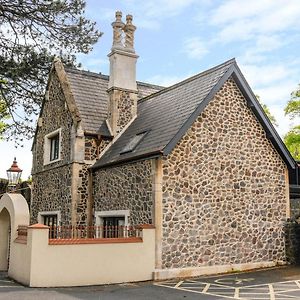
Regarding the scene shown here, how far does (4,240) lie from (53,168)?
3994 mm

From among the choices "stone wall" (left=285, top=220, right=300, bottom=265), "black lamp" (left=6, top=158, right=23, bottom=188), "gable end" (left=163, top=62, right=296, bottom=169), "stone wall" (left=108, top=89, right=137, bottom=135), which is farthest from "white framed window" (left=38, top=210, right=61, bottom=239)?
"stone wall" (left=285, top=220, right=300, bottom=265)

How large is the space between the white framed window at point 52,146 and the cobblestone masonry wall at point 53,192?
2.10ft

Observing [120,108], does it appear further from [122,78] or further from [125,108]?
[122,78]

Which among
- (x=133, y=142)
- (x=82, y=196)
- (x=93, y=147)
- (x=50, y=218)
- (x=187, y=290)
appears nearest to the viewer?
(x=187, y=290)

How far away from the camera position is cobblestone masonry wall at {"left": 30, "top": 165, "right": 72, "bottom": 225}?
17.1 metres

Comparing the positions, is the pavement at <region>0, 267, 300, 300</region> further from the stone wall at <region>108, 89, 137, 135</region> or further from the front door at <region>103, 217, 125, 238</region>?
the stone wall at <region>108, 89, 137, 135</region>

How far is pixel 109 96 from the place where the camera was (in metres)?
18.5

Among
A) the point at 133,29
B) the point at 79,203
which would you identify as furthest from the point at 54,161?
the point at 133,29

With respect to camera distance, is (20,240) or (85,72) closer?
(20,240)

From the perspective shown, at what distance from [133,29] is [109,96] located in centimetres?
311

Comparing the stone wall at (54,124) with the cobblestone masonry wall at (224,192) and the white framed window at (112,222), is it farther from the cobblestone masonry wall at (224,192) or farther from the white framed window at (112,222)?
the cobblestone masonry wall at (224,192)

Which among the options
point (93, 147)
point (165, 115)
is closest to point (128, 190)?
point (165, 115)

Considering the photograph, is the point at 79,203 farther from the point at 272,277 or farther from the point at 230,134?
the point at 272,277

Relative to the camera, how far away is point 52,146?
20062mm
